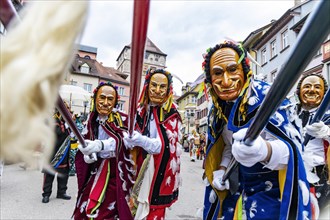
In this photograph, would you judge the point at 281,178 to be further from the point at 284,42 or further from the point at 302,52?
the point at 284,42

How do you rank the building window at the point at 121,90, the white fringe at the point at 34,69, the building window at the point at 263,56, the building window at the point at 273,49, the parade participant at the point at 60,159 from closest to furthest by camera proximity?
the white fringe at the point at 34,69 < the parade participant at the point at 60,159 < the building window at the point at 273,49 < the building window at the point at 263,56 < the building window at the point at 121,90

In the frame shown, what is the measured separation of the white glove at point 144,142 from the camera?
2.40 metres

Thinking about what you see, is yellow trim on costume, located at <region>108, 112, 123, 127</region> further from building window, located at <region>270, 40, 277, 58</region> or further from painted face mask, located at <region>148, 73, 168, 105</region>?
building window, located at <region>270, 40, 277, 58</region>

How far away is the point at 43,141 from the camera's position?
50 centimetres

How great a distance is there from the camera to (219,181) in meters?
1.73

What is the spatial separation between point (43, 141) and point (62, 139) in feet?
17.3

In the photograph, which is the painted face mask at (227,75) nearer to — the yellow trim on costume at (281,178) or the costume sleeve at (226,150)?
the costume sleeve at (226,150)

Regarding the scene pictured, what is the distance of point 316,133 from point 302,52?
7.06 ft

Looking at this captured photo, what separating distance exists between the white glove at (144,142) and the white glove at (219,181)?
80 cm

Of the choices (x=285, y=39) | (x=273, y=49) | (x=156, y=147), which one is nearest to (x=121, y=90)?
(x=273, y=49)

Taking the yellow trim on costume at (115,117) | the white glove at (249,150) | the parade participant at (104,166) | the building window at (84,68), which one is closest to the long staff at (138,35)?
the white glove at (249,150)

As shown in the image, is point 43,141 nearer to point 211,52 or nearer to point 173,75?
point 211,52

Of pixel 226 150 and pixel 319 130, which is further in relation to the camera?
pixel 319 130

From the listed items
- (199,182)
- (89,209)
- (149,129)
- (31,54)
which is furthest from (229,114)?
(199,182)
